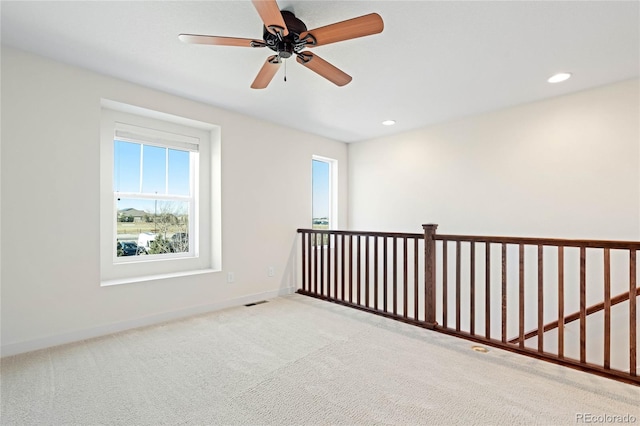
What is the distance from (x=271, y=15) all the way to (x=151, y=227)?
2.74m

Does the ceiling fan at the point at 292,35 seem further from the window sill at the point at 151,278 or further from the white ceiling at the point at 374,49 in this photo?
the window sill at the point at 151,278

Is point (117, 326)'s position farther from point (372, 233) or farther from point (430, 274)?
point (430, 274)

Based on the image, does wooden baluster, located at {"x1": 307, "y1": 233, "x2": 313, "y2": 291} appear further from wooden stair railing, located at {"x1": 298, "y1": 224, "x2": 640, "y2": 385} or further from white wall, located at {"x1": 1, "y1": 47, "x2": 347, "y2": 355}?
white wall, located at {"x1": 1, "y1": 47, "x2": 347, "y2": 355}

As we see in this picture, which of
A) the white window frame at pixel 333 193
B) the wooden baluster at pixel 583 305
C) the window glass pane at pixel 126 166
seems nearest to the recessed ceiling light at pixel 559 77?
the wooden baluster at pixel 583 305

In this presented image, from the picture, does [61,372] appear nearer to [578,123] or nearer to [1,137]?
[1,137]

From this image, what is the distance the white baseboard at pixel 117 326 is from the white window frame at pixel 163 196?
0.39 meters

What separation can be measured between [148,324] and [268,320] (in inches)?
46.0

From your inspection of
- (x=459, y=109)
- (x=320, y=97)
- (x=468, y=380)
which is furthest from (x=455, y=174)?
(x=468, y=380)

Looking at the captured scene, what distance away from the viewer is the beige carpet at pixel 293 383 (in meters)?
1.71

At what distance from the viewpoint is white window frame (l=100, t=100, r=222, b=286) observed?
10.1 feet

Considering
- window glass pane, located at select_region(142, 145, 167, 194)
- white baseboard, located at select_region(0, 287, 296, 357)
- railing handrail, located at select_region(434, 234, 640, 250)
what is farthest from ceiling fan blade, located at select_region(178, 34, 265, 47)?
white baseboard, located at select_region(0, 287, 296, 357)

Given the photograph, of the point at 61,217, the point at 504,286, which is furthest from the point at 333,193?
the point at 61,217

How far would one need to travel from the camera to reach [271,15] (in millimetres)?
1605

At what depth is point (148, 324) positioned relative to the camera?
311cm
